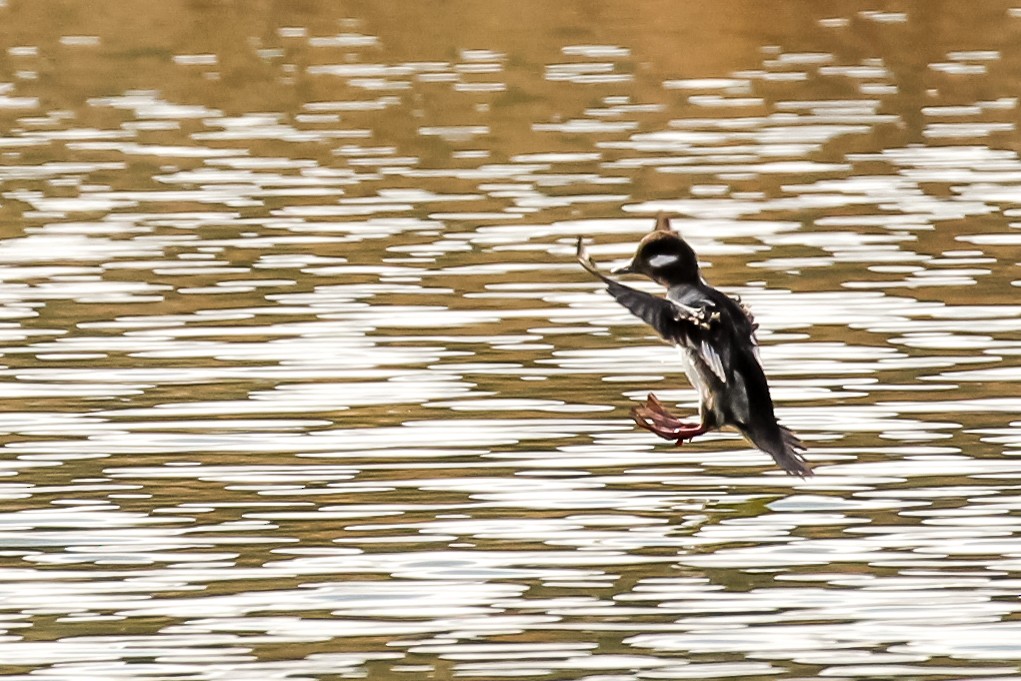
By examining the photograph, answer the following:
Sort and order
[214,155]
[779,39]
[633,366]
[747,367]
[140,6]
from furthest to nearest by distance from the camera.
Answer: [140,6] → [779,39] → [214,155] → [633,366] → [747,367]

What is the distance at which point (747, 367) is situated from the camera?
10.2 metres

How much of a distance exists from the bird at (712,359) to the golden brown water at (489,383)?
25 centimetres

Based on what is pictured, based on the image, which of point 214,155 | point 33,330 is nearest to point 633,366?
point 33,330

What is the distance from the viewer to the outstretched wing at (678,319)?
9.54m

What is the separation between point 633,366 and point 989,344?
167 centimetres

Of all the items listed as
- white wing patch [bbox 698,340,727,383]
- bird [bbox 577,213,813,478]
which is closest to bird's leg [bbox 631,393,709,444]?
bird [bbox 577,213,813,478]

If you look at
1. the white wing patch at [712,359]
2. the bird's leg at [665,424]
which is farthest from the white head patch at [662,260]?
the bird's leg at [665,424]

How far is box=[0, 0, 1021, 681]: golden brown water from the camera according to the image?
344 inches

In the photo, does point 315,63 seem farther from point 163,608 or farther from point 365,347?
point 163,608

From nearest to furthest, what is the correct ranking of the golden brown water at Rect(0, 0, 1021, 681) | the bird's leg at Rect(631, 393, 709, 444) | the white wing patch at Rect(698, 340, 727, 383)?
1. the golden brown water at Rect(0, 0, 1021, 681)
2. the white wing patch at Rect(698, 340, 727, 383)
3. the bird's leg at Rect(631, 393, 709, 444)

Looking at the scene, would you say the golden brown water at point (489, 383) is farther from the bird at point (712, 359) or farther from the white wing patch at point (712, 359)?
the white wing patch at point (712, 359)

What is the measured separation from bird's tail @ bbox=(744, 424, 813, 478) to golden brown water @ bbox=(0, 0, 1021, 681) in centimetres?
13

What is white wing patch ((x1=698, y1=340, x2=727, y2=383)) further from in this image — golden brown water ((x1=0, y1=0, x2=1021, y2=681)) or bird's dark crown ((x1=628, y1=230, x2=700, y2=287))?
golden brown water ((x1=0, y1=0, x2=1021, y2=681))

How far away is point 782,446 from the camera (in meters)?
10.4
